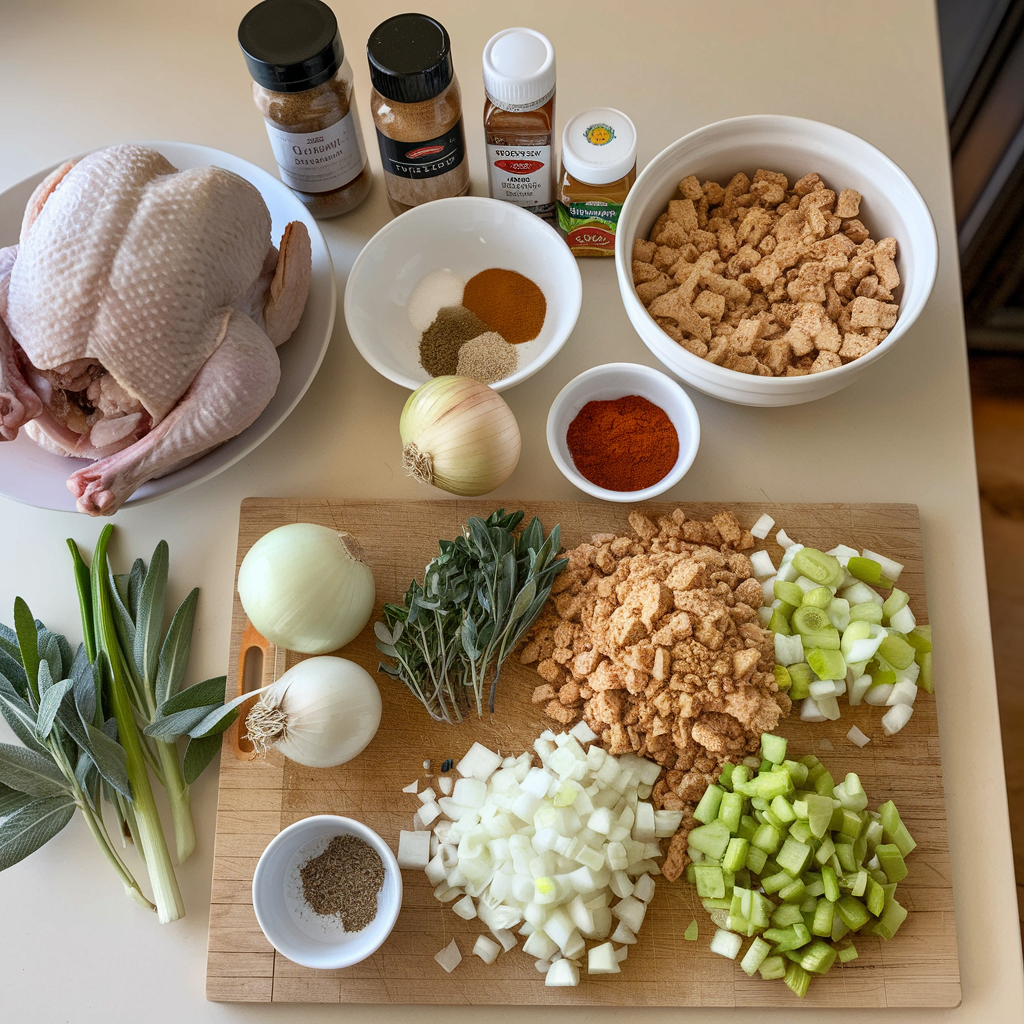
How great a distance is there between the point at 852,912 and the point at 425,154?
123 cm

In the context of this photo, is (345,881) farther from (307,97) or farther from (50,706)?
(307,97)

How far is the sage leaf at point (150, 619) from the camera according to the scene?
1303 mm

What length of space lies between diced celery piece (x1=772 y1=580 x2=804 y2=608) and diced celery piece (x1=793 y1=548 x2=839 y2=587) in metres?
0.03

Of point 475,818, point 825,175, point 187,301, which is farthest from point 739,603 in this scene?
point 187,301

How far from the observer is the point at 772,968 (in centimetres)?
119

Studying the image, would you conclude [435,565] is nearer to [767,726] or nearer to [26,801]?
[767,726]

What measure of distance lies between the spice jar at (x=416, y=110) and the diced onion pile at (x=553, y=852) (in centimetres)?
88

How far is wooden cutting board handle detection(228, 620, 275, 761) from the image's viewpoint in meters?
1.30

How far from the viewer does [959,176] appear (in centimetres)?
212

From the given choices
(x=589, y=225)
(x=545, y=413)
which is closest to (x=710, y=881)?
(x=545, y=413)

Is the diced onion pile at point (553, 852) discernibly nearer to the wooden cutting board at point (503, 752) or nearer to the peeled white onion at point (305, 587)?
the wooden cutting board at point (503, 752)

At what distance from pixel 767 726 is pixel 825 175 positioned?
2.78 feet

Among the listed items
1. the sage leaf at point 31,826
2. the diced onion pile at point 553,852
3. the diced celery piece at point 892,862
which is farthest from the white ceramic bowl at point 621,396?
the sage leaf at point 31,826

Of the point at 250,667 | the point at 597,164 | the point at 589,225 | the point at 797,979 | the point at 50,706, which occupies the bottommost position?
the point at 797,979
